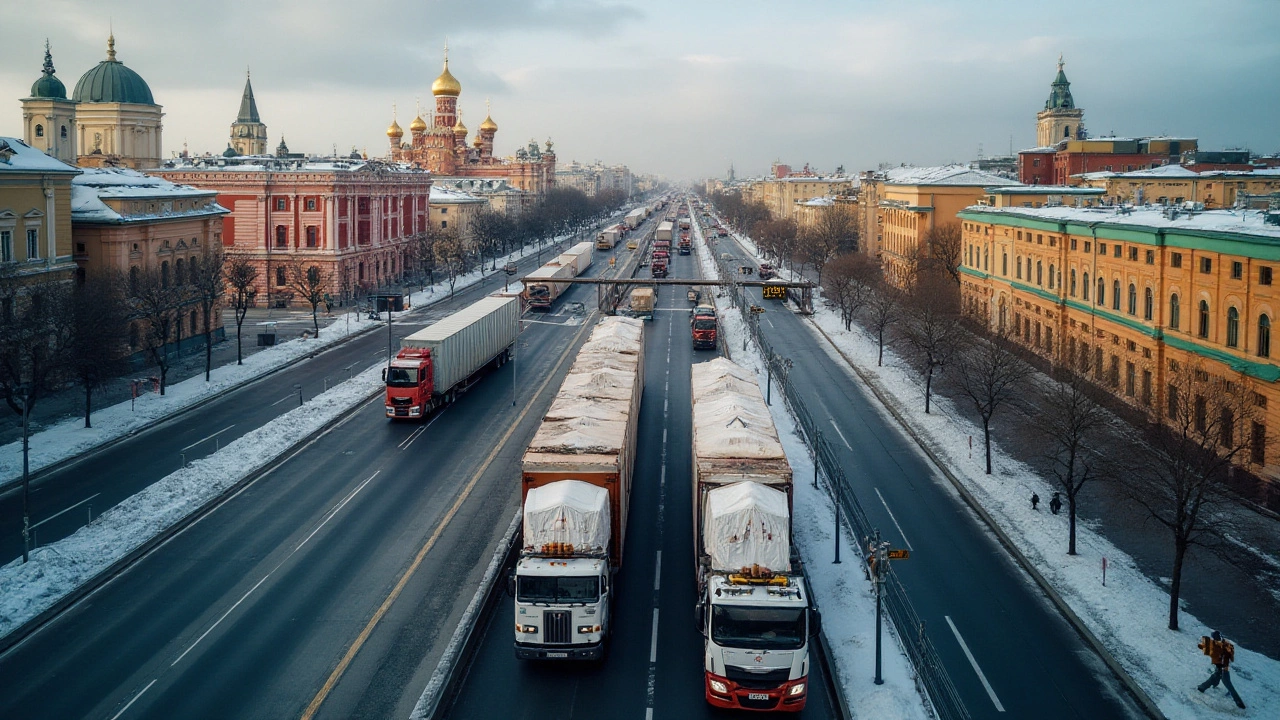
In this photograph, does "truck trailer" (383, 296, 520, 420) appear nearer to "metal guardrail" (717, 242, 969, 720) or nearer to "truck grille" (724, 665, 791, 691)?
"metal guardrail" (717, 242, 969, 720)

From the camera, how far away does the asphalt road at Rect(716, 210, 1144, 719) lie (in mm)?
20891

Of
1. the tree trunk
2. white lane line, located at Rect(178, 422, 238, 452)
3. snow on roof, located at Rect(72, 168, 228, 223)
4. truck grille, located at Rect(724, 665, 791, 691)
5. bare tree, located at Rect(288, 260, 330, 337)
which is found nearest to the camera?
truck grille, located at Rect(724, 665, 791, 691)

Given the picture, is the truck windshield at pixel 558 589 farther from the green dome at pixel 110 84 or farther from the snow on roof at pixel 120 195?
the green dome at pixel 110 84

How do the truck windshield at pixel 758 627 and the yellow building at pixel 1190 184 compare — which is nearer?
the truck windshield at pixel 758 627

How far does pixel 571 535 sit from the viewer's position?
2223cm

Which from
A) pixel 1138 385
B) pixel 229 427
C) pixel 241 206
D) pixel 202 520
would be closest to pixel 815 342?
pixel 1138 385

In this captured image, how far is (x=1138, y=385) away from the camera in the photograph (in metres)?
44.9

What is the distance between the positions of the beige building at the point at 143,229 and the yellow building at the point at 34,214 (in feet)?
10.8

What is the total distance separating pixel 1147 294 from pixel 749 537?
32122 mm

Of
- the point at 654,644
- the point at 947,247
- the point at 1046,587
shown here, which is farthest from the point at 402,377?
the point at 947,247

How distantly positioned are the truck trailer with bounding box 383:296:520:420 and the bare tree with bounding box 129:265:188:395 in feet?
45.2

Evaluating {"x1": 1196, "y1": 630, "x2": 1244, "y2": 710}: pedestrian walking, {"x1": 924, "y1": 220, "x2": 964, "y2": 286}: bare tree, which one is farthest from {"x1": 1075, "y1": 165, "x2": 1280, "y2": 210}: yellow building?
{"x1": 1196, "y1": 630, "x2": 1244, "y2": 710}: pedestrian walking

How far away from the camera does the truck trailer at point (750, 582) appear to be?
1933 cm

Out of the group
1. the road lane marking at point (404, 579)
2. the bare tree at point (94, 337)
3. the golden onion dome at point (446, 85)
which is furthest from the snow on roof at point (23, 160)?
the golden onion dome at point (446, 85)
